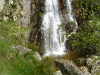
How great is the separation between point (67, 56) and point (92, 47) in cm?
358

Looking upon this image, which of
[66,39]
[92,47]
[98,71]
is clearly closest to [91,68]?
[98,71]

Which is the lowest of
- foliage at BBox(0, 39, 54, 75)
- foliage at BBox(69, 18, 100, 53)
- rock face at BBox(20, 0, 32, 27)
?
foliage at BBox(0, 39, 54, 75)

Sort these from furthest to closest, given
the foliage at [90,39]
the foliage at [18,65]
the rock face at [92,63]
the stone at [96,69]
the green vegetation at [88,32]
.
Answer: the green vegetation at [88,32] → the foliage at [90,39] → the rock face at [92,63] → the stone at [96,69] → the foliage at [18,65]

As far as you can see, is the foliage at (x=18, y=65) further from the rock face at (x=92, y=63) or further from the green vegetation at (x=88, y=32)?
the green vegetation at (x=88, y=32)

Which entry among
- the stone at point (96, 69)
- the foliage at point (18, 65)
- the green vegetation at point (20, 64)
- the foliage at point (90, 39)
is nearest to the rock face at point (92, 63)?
the stone at point (96, 69)

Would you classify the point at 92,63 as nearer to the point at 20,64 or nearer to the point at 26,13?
the point at 20,64

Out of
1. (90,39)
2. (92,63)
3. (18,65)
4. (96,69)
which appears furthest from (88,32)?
(18,65)

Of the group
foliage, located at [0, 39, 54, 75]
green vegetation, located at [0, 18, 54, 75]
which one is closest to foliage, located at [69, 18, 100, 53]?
green vegetation, located at [0, 18, 54, 75]

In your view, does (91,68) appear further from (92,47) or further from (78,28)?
(78,28)

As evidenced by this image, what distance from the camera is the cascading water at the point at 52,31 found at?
3409cm

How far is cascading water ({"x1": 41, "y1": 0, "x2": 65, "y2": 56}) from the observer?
112 ft

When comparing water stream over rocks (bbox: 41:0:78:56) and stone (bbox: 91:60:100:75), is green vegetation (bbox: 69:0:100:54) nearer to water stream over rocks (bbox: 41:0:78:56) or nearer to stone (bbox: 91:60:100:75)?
water stream over rocks (bbox: 41:0:78:56)

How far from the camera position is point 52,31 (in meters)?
35.7

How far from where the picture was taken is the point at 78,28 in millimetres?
35531
